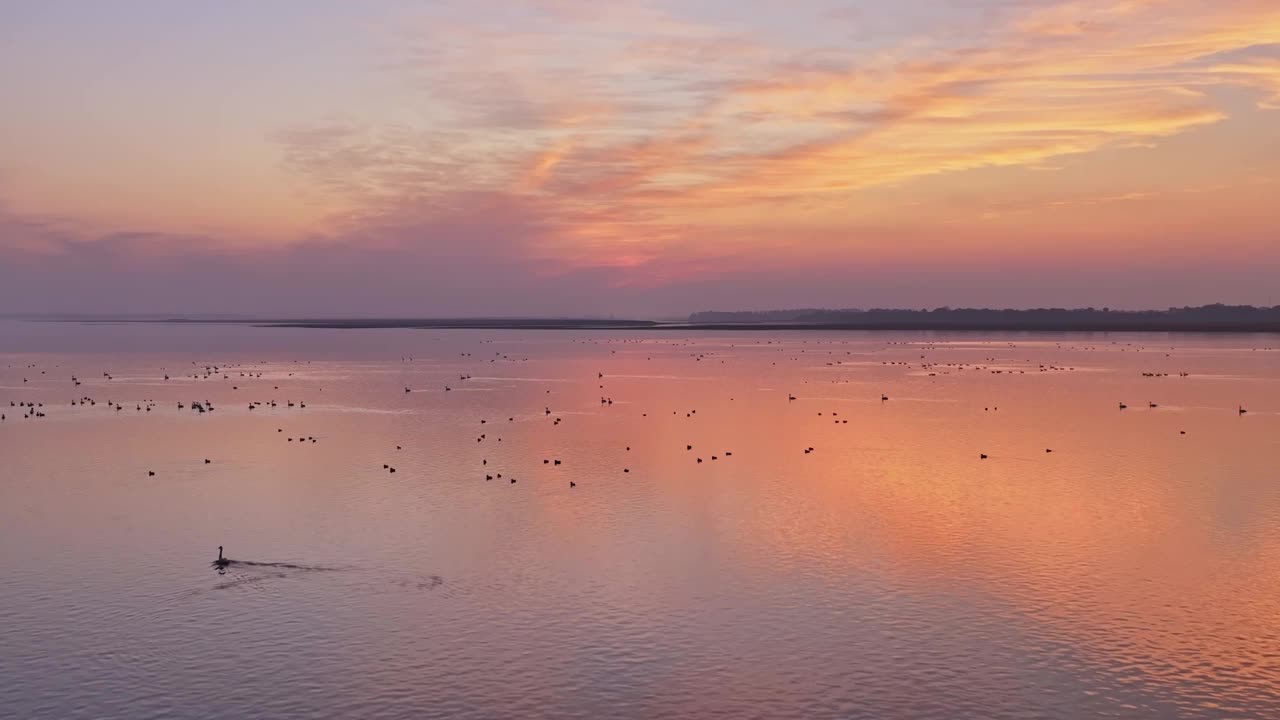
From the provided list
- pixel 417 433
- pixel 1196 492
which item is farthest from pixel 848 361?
pixel 1196 492

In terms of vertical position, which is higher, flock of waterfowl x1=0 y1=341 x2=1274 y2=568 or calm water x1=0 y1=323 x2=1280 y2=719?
flock of waterfowl x1=0 y1=341 x2=1274 y2=568

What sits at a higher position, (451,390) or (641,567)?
(451,390)

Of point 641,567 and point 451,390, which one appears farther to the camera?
point 451,390

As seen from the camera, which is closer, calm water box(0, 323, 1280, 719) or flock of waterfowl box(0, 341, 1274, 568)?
calm water box(0, 323, 1280, 719)

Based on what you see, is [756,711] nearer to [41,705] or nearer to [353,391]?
[41,705]

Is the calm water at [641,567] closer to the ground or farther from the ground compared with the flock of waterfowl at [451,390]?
closer to the ground

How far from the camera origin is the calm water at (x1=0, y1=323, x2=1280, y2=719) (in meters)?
19.3

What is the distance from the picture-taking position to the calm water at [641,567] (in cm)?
1927

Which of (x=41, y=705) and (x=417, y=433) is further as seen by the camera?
(x=417, y=433)

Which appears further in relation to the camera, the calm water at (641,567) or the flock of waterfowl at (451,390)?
the flock of waterfowl at (451,390)

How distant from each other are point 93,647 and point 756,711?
13.3 m

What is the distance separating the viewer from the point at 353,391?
266ft

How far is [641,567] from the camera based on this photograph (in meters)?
27.4

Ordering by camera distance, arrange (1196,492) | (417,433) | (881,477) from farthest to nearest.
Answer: (417,433) < (881,477) < (1196,492)
